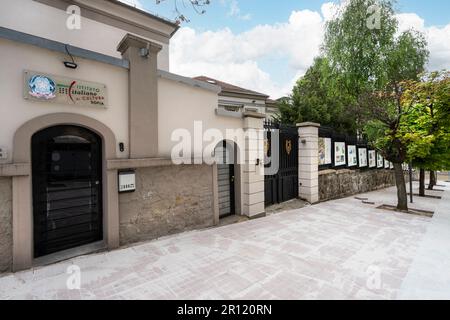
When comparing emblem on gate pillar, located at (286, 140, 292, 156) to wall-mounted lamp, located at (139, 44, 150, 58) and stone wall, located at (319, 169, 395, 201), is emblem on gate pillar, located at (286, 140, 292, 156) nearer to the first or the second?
stone wall, located at (319, 169, 395, 201)

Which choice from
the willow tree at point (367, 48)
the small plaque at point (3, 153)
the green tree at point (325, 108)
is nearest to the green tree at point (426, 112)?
the willow tree at point (367, 48)

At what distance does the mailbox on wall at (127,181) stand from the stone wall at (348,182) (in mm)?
7164

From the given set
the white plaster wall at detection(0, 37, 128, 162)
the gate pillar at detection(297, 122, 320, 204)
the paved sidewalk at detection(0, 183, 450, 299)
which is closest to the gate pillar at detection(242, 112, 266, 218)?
the paved sidewalk at detection(0, 183, 450, 299)

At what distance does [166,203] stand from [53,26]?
6389 millimetres

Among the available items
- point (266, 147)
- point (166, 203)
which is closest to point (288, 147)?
point (266, 147)

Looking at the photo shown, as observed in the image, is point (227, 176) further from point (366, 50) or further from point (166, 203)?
point (366, 50)

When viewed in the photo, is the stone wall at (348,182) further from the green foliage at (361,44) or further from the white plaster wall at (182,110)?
the white plaster wall at (182,110)

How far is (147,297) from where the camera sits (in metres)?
2.94

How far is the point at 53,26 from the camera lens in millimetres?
6816

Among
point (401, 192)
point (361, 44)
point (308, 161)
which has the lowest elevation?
point (401, 192)

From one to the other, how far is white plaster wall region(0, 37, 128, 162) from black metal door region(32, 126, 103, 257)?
0.34 metres

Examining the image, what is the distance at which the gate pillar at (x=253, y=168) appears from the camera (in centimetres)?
661

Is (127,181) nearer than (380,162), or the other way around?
(127,181)

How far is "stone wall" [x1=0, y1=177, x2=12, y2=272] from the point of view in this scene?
10.9 ft
